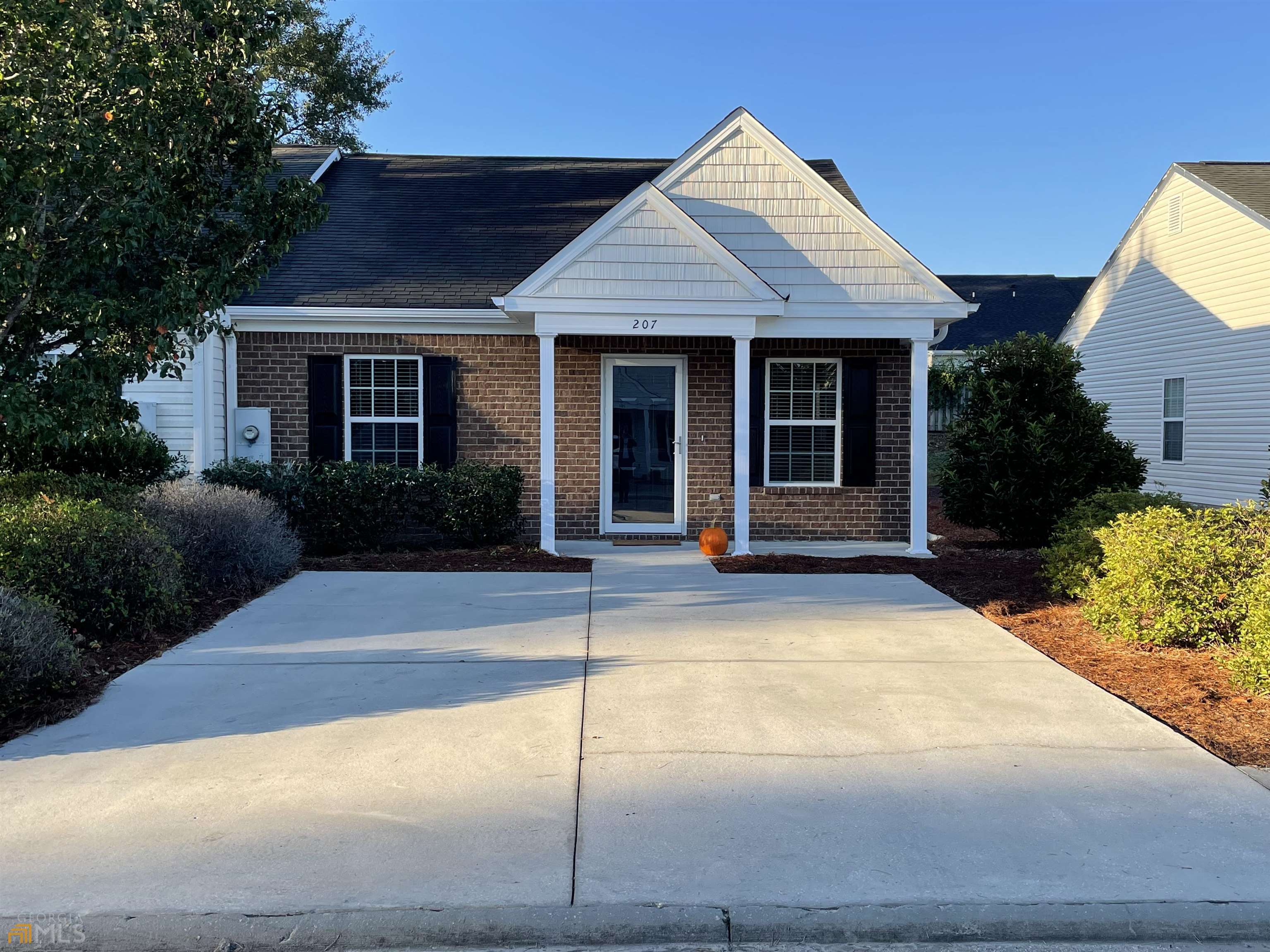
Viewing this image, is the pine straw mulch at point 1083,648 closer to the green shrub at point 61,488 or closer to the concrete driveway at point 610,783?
the concrete driveway at point 610,783

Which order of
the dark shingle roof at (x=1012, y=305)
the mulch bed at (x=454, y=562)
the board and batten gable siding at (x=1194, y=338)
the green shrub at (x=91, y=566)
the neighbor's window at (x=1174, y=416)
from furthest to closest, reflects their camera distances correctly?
the dark shingle roof at (x=1012, y=305) → the neighbor's window at (x=1174, y=416) → the board and batten gable siding at (x=1194, y=338) → the mulch bed at (x=454, y=562) → the green shrub at (x=91, y=566)

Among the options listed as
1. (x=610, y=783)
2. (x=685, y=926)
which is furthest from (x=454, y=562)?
(x=685, y=926)

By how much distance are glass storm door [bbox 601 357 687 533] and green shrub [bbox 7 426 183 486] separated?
5.32 meters

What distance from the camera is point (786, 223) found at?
11836 millimetres

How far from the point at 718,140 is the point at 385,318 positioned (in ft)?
15.6

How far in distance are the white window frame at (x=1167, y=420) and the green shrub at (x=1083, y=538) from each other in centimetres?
1043

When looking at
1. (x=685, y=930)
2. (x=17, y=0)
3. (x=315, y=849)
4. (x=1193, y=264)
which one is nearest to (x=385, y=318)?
(x=17, y=0)

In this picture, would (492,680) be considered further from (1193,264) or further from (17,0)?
(1193,264)

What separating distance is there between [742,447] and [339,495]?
476 cm

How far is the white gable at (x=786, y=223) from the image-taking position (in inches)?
456

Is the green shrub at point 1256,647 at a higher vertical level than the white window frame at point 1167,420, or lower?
lower

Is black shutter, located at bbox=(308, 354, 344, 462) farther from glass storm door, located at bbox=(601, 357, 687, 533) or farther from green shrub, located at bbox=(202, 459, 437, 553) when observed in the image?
glass storm door, located at bbox=(601, 357, 687, 533)

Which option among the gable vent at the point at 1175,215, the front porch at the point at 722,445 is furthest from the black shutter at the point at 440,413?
the gable vent at the point at 1175,215

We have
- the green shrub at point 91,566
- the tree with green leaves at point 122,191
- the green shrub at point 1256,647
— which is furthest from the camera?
the green shrub at point 91,566
